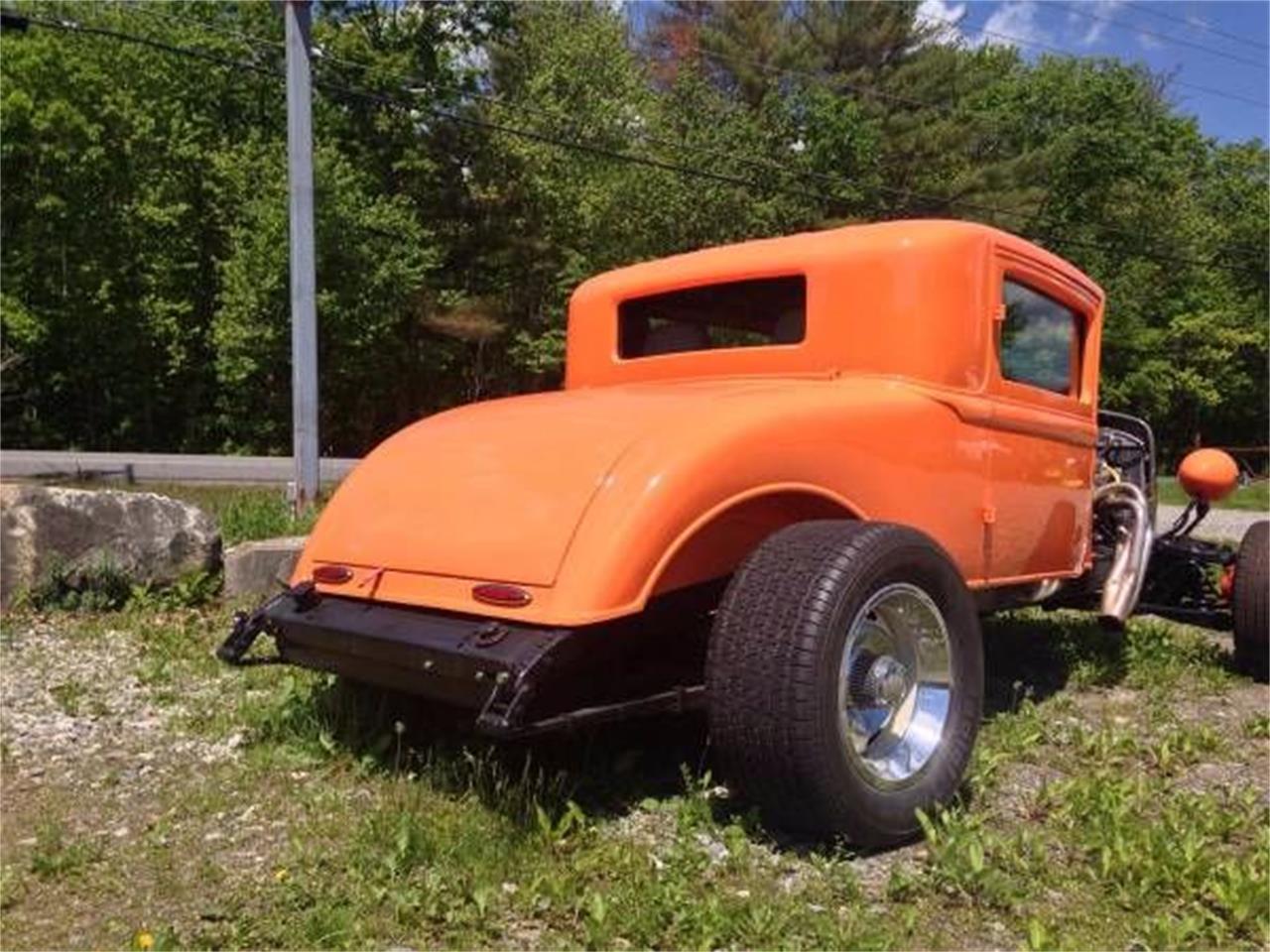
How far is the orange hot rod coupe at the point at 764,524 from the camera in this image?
3.47m

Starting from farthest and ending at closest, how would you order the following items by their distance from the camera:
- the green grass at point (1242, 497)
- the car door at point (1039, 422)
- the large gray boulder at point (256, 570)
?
1. the green grass at point (1242, 497)
2. the large gray boulder at point (256, 570)
3. the car door at point (1039, 422)

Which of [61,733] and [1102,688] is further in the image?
[1102,688]

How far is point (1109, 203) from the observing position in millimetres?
39969

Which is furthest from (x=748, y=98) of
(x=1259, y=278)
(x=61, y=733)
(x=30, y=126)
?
(x=61, y=733)

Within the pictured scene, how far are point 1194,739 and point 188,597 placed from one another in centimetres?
505

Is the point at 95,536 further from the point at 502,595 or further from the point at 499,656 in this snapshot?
the point at 499,656

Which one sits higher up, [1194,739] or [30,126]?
[30,126]

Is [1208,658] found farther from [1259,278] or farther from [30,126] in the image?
[1259,278]

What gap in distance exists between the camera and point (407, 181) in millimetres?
30719

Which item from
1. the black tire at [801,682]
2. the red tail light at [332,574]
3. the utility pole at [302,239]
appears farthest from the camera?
the utility pole at [302,239]

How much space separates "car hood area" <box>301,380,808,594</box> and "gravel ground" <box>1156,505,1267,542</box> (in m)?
10.5

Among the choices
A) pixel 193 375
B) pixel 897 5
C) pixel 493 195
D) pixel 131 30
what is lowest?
pixel 193 375

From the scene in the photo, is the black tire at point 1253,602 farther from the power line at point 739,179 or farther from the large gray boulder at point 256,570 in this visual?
the power line at point 739,179

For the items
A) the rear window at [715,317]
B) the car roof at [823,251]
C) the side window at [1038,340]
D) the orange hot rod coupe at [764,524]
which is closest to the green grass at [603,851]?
the orange hot rod coupe at [764,524]
